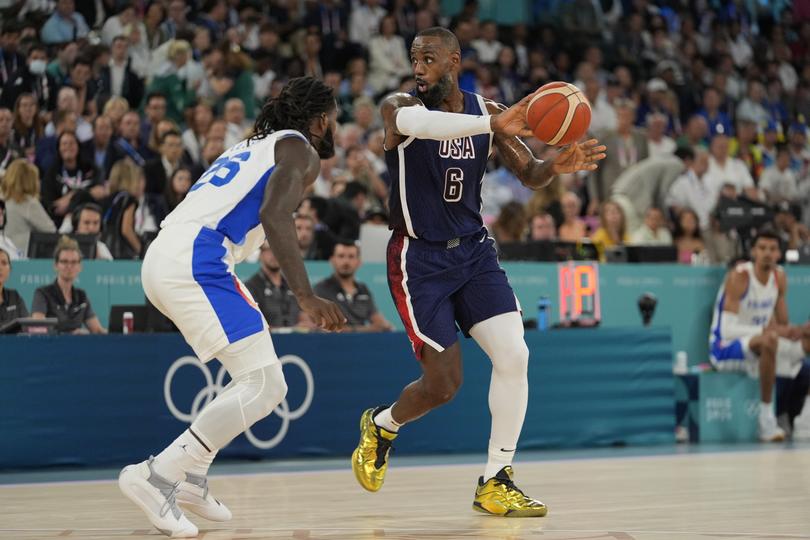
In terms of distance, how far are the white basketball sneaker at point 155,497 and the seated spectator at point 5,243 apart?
18.8ft

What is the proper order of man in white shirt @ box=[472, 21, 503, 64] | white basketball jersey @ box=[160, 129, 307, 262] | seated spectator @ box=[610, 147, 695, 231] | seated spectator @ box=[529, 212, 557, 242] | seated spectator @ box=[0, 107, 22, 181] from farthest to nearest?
man in white shirt @ box=[472, 21, 503, 64], seated spectator @ box=[610, 147, 695, 231], seated spectator @ box=[529, 212, 557, 242], seated spectator @ box=[0, 107, 22, 181], white basketball jersey @ box=[160, 129, 307, 262]

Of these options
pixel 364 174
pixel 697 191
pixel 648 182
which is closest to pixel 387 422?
pixel 364 174

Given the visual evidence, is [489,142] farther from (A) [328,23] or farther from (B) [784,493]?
(A) [328,23]

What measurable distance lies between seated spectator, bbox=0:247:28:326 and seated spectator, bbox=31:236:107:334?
13cm

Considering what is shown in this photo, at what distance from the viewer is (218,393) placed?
31.6 ft

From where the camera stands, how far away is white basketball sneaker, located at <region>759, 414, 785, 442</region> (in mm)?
12000

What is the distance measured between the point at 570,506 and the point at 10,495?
327 cm

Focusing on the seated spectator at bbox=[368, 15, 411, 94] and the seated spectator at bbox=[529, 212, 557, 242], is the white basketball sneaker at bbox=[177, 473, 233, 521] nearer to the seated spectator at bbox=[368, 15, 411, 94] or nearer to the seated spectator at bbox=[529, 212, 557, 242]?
the seated spectator at bbox=[529, 212, 557, 242]

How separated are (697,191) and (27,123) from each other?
793 cm

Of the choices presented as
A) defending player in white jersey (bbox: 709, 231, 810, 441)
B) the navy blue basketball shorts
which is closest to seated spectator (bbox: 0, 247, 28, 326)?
the navy blue basketball shorts

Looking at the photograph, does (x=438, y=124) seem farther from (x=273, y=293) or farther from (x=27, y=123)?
(x=27, y=123)

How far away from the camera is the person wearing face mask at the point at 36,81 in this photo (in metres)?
13.3

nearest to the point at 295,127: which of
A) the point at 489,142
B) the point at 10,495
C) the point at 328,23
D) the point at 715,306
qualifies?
the point at 489,142

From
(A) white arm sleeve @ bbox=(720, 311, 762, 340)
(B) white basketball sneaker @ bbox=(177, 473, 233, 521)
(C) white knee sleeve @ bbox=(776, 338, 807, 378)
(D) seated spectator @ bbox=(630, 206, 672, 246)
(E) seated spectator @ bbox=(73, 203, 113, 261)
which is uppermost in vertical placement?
(E) seated spectator @ bbox=(73, 203, 113, 261)
